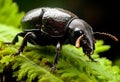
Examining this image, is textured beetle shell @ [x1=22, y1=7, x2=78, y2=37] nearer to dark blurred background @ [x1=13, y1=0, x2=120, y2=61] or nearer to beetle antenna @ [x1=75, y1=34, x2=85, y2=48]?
beetle antenna @ [x1=75, y1=34, x2=85, y2=48]

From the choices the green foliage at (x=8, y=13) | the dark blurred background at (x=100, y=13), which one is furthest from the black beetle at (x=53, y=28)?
the dark blurred background at (x=100, y=13)

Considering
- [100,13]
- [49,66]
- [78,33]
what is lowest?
[100,13]

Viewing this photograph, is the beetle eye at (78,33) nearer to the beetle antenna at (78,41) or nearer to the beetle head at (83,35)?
the beetle head at (83,35)

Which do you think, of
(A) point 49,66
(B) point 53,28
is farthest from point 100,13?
(A) point 49,66

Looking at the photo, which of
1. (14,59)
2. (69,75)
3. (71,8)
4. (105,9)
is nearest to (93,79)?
(69,75)

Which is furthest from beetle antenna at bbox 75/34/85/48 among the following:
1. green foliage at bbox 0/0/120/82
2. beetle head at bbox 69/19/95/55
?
green foliage at bbox 0/0/120/82

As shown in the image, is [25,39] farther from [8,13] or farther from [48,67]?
[8,13]
